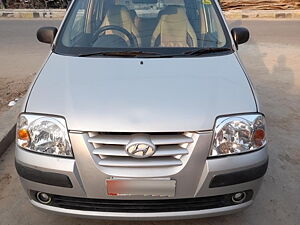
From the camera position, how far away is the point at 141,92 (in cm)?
233

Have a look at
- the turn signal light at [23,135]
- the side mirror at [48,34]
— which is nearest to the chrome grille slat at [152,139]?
the turn signal light at [23,135]

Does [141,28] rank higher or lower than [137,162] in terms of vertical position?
higher

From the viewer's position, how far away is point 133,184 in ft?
6.83

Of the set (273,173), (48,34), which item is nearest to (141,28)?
(48,34)

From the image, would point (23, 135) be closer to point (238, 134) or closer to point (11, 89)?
point (238, 134)

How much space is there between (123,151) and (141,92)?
1.45ft

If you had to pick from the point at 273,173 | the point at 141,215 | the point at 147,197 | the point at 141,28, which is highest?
the point at 141,28

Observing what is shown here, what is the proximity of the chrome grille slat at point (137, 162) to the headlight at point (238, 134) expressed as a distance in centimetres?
25

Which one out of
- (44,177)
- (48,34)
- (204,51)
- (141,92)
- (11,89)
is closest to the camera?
(44,177)

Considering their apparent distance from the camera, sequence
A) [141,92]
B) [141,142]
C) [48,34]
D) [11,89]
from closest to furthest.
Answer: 1. [141,142]
2. [141,92]
3. [48,34]
4. [11,89]

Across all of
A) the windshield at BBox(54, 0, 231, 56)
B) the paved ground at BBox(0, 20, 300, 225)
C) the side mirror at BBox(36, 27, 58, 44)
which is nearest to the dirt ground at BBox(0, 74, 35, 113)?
the paved ground at BBox(0, 20, 300, 225)

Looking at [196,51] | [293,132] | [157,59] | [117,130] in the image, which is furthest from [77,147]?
[293,132]

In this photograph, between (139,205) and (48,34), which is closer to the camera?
(139,205)

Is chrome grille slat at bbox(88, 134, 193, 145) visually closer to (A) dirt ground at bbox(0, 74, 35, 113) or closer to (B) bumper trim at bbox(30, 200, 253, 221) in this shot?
(B) bumper trim at bbox(30, 200, 253, 221)
